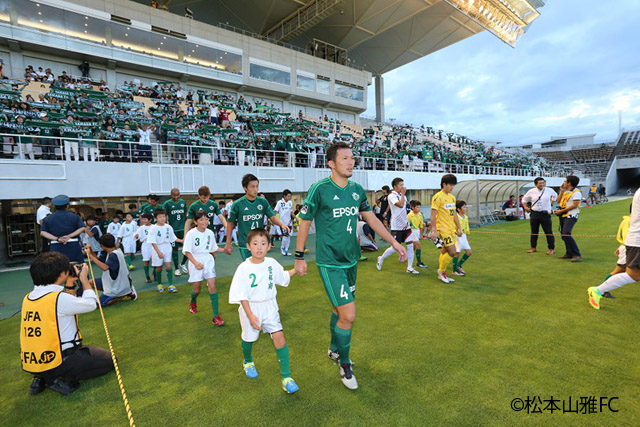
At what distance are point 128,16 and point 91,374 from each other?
90.3 ft

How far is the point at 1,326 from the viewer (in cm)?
518

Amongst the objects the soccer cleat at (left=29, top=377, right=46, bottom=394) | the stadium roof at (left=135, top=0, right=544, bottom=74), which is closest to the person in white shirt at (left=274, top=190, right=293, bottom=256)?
the soccer cleat at (left=29, top=377, right=46, bottom=394)

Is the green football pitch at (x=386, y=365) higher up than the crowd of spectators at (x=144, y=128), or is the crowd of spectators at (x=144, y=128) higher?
the crowd of spectators at (x=144, y=128)

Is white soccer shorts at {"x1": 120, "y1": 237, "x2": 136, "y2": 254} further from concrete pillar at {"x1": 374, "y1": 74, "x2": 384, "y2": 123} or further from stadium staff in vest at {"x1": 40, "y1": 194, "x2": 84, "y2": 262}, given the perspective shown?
concrete pillar at {"x1": 374, "y1": 74, "x2": 384, "y2": 123}

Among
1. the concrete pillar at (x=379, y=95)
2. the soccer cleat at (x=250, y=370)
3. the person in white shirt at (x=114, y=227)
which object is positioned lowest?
the soccer cleat at (x=250, y=370)

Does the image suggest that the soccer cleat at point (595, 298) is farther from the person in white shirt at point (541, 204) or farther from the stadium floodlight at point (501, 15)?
the stadium floodlight at point (501, 15)

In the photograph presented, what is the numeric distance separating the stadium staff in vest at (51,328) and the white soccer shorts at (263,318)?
5.32 feet

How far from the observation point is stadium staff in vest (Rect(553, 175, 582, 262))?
8008mm

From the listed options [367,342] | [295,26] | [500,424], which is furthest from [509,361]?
[295,26]

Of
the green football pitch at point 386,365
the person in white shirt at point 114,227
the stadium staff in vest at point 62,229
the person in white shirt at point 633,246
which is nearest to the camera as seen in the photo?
the green football pitch at point 386,365

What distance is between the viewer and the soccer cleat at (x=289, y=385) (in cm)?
301

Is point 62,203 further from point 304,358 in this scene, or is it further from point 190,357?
point 304,358

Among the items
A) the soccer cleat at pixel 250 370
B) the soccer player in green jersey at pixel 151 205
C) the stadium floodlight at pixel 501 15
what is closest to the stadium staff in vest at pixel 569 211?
the soccer cleat at pixel 250 370

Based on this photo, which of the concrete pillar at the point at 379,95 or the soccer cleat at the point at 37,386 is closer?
the soccer cleat at the point at 37,386
